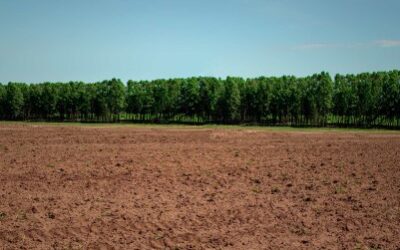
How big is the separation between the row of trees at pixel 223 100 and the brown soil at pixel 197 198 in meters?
Result: 69.4

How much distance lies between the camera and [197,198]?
19.7m

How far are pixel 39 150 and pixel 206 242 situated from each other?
22.7 m

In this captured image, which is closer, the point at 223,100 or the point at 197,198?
the point at 197,198

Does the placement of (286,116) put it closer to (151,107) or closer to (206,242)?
(151,107)

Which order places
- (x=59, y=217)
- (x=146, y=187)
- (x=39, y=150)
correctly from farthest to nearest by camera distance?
(x=39, y=150) → (x=146, y=187) → (x=59, y=217)

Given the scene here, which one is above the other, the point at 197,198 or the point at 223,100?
the point at 223,100

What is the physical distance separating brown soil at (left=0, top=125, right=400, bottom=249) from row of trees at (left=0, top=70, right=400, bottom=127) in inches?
2733

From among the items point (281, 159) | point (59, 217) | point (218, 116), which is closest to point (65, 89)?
point (218, 116)

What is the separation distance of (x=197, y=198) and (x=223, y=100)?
9309 cm

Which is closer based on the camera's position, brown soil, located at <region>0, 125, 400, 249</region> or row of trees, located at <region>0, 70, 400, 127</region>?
brown soil, located at <region>0, 125, 400, 249</region>

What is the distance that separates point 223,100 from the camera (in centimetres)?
11212

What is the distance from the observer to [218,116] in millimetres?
114562

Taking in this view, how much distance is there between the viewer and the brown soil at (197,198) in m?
14.4

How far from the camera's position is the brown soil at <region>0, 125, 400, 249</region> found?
14.4 m
